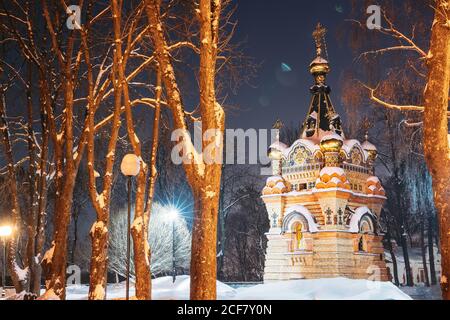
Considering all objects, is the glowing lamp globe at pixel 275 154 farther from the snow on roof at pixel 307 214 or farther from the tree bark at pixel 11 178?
the tree bark at pixel 11 178

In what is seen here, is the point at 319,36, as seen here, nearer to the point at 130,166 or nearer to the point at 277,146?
the point at 277,146

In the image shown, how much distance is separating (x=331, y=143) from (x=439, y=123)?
1687cm

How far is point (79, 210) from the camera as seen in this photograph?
129ft

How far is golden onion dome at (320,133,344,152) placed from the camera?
87.0ft

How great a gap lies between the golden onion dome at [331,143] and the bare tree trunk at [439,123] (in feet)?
54.9

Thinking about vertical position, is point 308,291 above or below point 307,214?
A: below

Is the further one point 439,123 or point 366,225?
point 366,225

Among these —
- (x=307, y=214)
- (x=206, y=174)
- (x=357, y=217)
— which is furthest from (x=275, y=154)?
(x=206, y=174)

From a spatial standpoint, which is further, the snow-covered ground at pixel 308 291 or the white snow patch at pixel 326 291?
the snow-covered ground at pixel 308 291

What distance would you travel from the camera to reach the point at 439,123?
32.0 feet

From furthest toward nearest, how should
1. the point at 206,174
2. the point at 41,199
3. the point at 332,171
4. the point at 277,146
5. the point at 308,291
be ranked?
the point at 277,146 → the point at 332,171 → the point at 308,291 → the point at 41,199 → the point at 206,174

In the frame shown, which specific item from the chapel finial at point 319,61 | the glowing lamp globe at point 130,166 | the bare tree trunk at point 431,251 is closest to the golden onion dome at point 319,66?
the chapel finial at point 319,61

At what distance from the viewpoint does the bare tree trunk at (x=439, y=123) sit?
968cm
